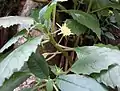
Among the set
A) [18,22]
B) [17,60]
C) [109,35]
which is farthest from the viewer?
[109,35]

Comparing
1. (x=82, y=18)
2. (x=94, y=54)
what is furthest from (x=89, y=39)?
(x=94, y=54)

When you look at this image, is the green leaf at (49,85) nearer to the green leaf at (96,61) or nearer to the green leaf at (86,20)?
the green leaf at (96,61)

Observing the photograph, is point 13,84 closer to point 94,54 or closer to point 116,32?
point 94,54

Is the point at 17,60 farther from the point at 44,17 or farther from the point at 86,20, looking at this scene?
the point at 86,20

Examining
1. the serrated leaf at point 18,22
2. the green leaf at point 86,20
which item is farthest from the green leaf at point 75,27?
the serrated leaf at point 18,22

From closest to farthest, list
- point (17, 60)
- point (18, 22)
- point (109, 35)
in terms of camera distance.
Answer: point (17, 60) → point (18, 22) → point (109, 35)

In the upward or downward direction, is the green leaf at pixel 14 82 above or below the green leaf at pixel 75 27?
below

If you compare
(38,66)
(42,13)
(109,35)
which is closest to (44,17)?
(42,13)
